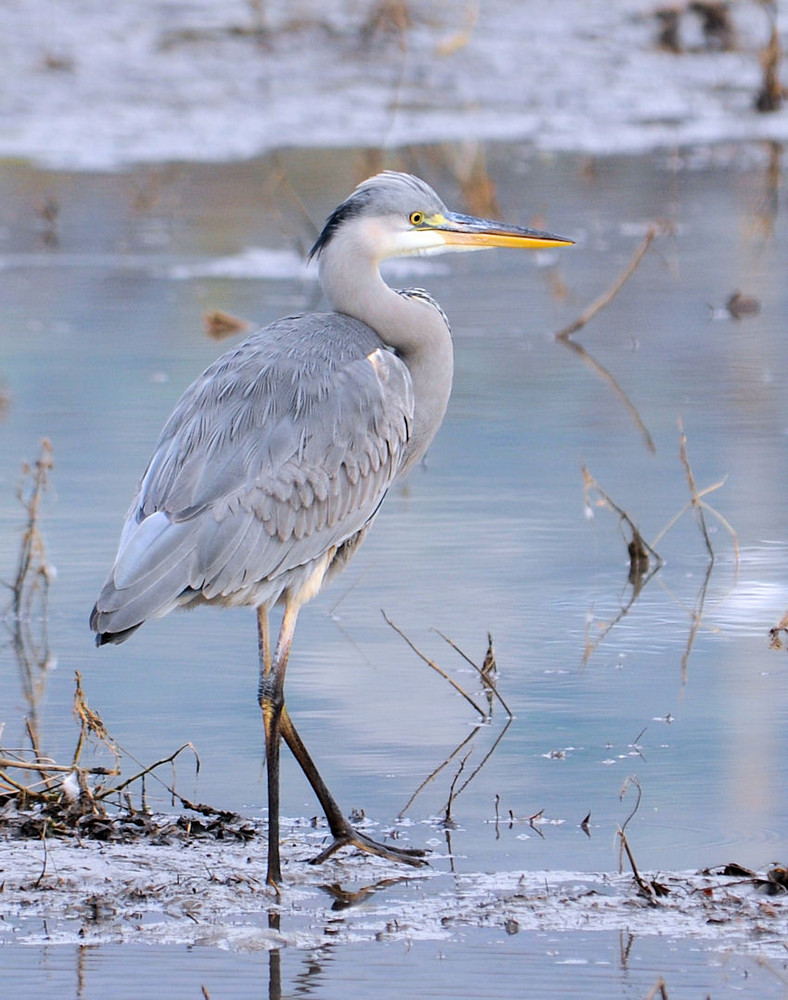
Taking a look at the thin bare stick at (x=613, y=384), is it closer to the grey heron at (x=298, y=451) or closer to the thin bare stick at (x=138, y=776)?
the grey heron at (x=298, y=451)

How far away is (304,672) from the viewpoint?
17.8 feet

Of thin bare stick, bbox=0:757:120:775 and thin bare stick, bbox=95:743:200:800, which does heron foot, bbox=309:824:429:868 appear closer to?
thin bare stick, bbox=95:743:200:800

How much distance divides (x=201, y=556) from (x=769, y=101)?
14105 mm

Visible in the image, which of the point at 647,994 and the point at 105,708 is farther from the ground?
the point at 105,708

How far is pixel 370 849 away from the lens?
4.26 metres

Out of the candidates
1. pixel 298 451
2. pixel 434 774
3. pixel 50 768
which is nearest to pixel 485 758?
pixel 434 774

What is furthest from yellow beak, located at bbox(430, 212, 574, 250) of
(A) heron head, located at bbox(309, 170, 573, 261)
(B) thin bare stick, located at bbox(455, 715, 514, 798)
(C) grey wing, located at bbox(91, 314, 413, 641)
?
(B) thin bare stick, located at bbox(455, 715, 514, 798)

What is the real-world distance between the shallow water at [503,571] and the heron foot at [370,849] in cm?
6

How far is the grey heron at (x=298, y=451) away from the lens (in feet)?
14.3

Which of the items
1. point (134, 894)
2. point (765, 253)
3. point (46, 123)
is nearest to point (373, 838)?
point (134, 894)

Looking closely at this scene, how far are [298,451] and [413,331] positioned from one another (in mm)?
591

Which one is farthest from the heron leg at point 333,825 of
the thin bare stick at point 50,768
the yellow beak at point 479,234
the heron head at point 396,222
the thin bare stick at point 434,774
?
the yellow beak at point 479,234

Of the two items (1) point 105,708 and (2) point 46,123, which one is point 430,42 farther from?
(1) point 105,708

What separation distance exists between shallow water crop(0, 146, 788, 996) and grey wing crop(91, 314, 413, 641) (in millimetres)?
549
